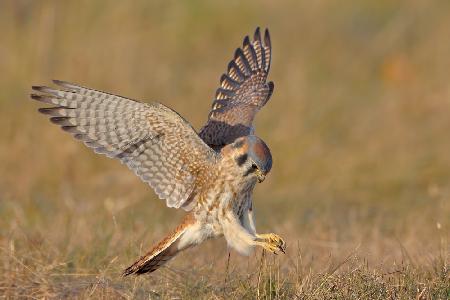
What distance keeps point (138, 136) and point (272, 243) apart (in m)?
0.93

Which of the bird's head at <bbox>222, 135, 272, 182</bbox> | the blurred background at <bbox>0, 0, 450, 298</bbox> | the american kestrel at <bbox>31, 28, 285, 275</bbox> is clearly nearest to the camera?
the bird's head at <bbox>222, 135, 272, 182</bbox>

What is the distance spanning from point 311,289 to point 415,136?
5.87m

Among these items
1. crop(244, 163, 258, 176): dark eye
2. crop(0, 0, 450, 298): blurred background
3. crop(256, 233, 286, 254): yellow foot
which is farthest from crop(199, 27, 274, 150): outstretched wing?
crop(0, 0, 450, 298): blurred background

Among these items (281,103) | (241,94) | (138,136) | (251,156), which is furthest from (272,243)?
(281,103)

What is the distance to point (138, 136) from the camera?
5578 mm

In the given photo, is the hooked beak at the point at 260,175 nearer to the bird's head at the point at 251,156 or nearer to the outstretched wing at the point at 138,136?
the bird's head at the point at 251,156

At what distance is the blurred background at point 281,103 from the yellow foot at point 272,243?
1423 millimetres

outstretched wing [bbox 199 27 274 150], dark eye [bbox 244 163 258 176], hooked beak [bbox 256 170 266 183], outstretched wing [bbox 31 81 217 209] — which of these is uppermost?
outstretched wing [bbox 199 27 274 150]

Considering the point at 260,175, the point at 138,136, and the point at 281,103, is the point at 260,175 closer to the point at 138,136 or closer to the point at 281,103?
the point at 138,136

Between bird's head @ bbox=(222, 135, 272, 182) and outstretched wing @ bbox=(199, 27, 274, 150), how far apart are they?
431mm

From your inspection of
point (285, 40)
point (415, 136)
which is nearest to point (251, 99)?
point (415, 136)

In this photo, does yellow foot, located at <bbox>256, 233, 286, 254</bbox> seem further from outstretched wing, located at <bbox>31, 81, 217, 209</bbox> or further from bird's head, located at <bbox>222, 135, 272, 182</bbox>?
outstretched wing, located at <bbox>31, 81, 217, 209</bbox>

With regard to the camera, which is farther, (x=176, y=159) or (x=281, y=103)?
(x=281, y=103)

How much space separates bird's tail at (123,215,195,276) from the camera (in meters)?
5.43
